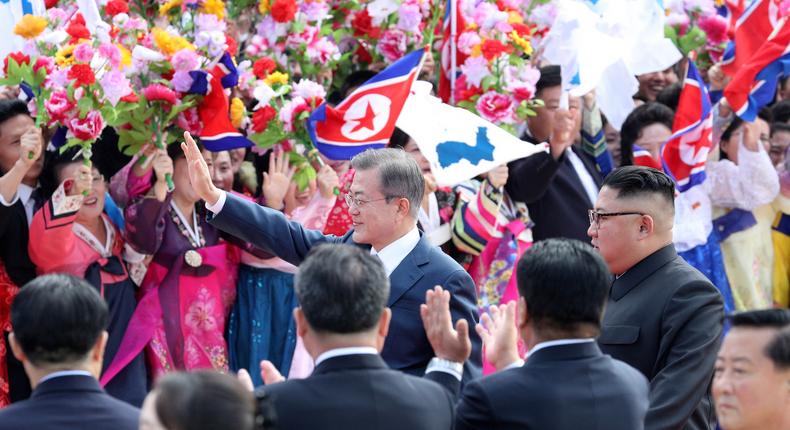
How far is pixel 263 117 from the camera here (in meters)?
6.32

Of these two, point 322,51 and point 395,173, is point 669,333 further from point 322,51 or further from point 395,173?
point 322,51

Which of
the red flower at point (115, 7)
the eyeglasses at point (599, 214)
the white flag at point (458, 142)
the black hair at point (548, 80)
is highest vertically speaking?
the red flower at point (115, 7)

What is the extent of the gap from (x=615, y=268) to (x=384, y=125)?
1.90m

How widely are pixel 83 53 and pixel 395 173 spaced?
178 cm

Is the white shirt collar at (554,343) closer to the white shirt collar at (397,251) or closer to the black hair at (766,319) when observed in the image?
the black hair at (766,319)

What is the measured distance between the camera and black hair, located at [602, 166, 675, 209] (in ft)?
15.8

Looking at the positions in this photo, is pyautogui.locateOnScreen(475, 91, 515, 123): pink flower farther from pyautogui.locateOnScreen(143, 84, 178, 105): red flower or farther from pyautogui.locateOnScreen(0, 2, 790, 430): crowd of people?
pyautogui.locateOnScreen(143, 84, 178, 105): red flower

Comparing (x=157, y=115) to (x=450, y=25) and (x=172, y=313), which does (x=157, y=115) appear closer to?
(x=172, y=313)

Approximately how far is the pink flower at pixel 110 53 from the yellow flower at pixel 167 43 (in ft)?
0.95

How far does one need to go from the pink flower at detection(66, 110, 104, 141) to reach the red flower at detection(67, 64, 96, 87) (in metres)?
0.15

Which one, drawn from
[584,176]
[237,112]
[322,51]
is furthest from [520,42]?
[237,112]

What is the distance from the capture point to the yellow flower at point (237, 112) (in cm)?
634

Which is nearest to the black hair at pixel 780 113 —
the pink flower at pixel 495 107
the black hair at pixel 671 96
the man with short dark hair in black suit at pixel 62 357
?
the black hair at pixel 671 96

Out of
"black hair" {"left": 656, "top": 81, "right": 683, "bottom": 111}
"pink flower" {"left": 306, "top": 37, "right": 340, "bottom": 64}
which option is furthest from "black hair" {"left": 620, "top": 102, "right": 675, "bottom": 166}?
"pink flower" {"left": 306, "top": 37, "right": 340, "bottom": 64}
